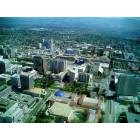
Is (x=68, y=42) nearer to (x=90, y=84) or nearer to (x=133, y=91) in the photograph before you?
(x=90, y=84)

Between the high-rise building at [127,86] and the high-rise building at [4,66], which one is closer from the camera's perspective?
the high-rise building at [127,86]

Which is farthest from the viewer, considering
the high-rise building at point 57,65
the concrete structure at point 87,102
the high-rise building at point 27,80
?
the high-rise building at point 57,65

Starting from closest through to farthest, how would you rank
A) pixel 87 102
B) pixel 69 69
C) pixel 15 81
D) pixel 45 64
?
pixel 87 102 → pixel 15 81 → pixel 69 69 → pixel 45 64

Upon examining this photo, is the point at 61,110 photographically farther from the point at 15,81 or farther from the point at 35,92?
the point at 15,81

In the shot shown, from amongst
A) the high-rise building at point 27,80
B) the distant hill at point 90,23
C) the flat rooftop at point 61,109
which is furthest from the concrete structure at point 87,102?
the distant hill at point 90,23

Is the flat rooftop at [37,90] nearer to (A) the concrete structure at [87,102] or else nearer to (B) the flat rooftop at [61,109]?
(B) the flat rooftop at [61,109]

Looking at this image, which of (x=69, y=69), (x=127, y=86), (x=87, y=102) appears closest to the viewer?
(x=87, y=102)

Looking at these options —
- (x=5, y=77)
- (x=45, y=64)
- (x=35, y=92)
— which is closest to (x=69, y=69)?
(x=45, y=64)

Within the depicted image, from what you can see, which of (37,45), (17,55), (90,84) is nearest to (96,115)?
(90,84)

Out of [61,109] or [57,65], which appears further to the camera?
[57,65]

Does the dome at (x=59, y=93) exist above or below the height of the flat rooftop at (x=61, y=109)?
above
